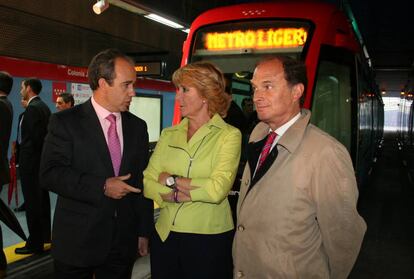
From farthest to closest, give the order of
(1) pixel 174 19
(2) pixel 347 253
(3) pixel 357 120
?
(1) pixel 174 19 < (3) pixel 357 120 < (2) pixel 347 253

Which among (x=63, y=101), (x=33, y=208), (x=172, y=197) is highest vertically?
(x=63, y=101)

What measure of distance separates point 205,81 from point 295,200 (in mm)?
870

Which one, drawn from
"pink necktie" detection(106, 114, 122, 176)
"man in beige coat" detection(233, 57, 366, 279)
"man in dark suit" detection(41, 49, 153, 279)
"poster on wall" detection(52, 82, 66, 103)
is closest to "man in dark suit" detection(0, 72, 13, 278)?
"man in dark suit" detection(41, 49, 153, 279)

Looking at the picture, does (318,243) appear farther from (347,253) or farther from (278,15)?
(278,15)

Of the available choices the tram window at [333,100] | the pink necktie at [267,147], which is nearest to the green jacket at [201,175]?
the pink necktie at [267,147]

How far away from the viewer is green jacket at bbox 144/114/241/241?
220 cm

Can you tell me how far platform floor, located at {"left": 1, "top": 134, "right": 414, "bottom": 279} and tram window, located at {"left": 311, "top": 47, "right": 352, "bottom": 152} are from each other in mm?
1396

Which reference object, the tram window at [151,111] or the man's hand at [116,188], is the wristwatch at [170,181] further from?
the tram window at [151,111]

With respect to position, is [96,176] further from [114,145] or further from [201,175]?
[201,175]

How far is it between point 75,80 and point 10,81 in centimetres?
480

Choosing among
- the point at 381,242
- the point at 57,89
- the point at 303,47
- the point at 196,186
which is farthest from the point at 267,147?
the point at 57,89

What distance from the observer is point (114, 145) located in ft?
7.63

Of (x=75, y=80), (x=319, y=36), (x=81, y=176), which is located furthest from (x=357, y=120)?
(x=75, y=80)

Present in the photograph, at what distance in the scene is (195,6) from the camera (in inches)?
502
